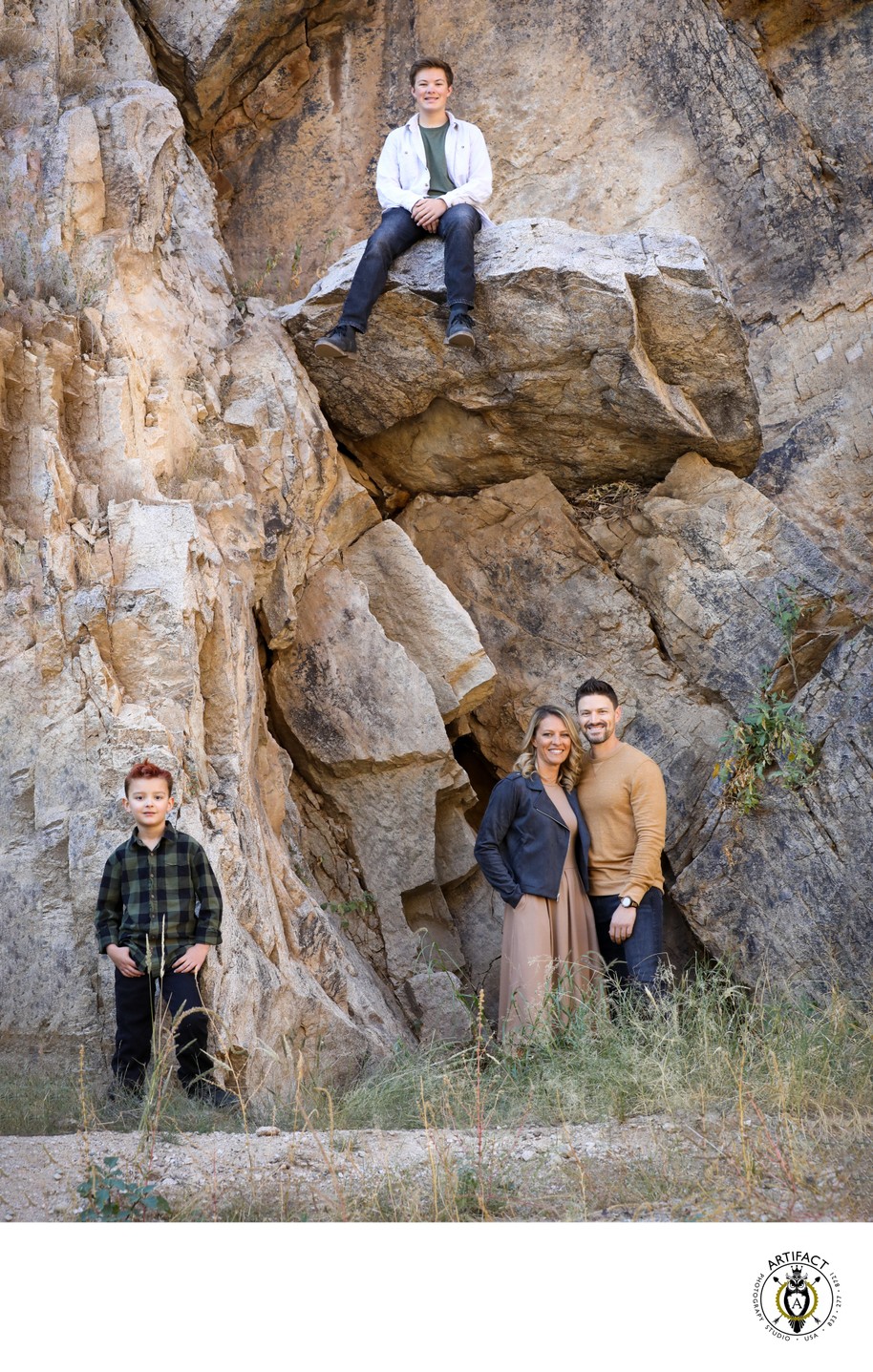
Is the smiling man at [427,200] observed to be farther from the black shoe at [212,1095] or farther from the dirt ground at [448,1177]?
the dirt ground at [448,1177]

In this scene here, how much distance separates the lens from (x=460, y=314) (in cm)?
665

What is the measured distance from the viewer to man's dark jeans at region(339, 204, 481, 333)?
6.74m

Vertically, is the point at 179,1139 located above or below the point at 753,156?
below

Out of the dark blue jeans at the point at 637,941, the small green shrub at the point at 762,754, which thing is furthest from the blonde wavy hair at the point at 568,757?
the small green shrub at the point at 762,754

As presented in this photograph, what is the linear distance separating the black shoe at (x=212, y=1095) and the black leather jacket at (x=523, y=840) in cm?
176

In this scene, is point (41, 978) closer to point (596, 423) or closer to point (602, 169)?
point (596, 423)

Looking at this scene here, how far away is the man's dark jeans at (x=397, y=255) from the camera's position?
6742 mm

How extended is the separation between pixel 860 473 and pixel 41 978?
590 cm

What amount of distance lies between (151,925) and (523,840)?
207 cm

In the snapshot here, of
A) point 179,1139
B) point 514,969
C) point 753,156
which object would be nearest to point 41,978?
point 179,1139

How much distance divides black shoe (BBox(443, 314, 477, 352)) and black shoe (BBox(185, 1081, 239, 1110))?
3.91 m

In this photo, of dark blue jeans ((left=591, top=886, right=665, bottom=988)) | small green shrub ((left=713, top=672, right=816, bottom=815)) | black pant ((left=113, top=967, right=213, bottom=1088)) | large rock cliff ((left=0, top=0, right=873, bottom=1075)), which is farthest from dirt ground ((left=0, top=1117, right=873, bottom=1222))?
small green shrub ((left=713, top=672, right=816, bottom=815))

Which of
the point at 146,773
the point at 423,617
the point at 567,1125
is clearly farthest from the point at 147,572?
the point at 567,1125

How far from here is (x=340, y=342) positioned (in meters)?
6.71
